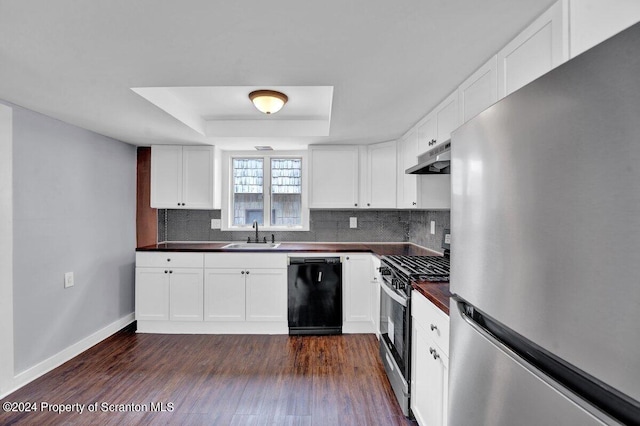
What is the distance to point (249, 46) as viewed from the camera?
141 centimetres

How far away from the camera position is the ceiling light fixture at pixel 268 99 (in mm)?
2250

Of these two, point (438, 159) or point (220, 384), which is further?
point (220, 384)

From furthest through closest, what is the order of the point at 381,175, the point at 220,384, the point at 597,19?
the point at 381,175, the point at 220,384, the point at 597,19

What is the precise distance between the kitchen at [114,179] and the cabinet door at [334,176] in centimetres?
2

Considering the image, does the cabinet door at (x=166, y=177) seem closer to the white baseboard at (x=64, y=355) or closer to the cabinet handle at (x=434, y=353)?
the white baseboard at (x=64, y=355)

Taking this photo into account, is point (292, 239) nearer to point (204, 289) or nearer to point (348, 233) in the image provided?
point (348, 233)

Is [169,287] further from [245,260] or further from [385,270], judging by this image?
[385,270]

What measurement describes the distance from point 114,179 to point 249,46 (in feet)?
8.85

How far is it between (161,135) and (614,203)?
11.2 ft

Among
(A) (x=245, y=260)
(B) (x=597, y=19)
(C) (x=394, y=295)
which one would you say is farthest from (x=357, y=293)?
(B) (x=597, y=19)

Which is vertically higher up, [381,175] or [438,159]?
[381,175]

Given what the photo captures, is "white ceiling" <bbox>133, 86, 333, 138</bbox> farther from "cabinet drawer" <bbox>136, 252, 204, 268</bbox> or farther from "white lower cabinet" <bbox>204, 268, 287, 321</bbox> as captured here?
"white lower cabinet" <bbox>204, 268, 287, 321</bbox>

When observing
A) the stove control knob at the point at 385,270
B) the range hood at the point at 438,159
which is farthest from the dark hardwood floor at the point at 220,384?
the range hood at the point at 438,159

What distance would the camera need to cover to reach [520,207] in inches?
25.5
